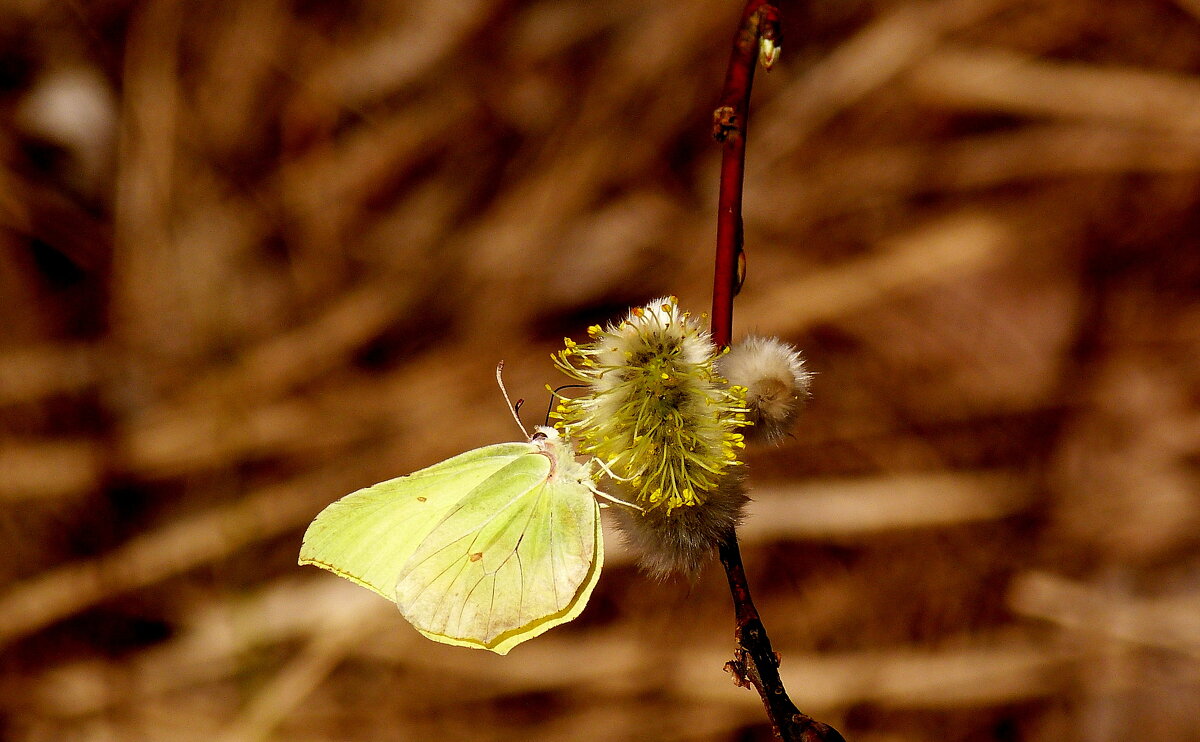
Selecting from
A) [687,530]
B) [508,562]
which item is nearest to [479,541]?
[508,562]

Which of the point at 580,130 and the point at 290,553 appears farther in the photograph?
the point at 290,553

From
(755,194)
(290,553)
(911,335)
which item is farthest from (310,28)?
(911,335)

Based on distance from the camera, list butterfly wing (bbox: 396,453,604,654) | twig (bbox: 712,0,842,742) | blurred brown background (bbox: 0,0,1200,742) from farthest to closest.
→ 1. blurred brown background (bbox: 0,0,1200,742)
2. butterfly wing (bbox: 396,453,604,654)
3. twig (bbox: 712,0,842,742)

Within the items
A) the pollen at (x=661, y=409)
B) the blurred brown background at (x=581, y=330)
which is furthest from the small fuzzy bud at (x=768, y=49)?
the blurred brown background at (x=581, y=330)

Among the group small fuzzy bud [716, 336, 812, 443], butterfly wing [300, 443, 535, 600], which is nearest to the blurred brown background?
butterfly wing [300, 443, 535, 600]

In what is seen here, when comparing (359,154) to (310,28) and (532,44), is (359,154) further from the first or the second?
(532,44)

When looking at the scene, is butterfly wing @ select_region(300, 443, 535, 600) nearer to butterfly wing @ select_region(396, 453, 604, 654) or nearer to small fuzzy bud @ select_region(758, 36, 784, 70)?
butterfly wing @ select_region(396, 453, 604, 654)
